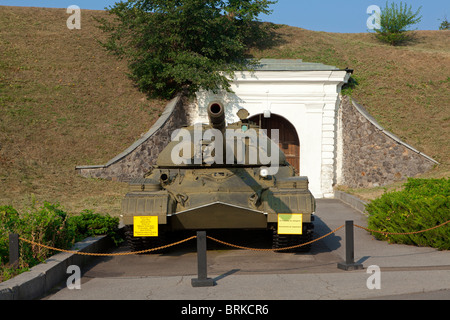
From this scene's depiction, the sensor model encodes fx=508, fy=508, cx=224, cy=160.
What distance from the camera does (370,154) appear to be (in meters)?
20.8

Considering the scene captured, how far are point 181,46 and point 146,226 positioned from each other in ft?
50.7

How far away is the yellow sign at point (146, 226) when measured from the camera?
328 inches

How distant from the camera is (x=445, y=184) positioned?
10859mm

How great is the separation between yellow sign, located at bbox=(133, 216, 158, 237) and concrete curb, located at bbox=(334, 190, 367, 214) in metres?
8.00

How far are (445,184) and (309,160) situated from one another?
10.3 metres

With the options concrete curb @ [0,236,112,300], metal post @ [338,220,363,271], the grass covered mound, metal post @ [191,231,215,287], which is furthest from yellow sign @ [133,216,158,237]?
the grass covered mound

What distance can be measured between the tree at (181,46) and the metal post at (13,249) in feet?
46.9

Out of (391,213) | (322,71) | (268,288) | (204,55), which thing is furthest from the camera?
(204,55)

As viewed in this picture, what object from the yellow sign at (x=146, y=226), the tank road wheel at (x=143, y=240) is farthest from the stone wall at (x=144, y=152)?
the yellow sign at (x=146, y=226)

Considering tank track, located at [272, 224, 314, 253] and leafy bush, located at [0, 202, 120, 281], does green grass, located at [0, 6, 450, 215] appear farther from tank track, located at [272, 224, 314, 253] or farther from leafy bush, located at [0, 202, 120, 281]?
tank track, located at [272, 224, 314, 253]

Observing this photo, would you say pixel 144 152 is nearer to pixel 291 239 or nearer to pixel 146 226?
pixel 146 226

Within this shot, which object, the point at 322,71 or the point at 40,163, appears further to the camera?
the point at 322,71
